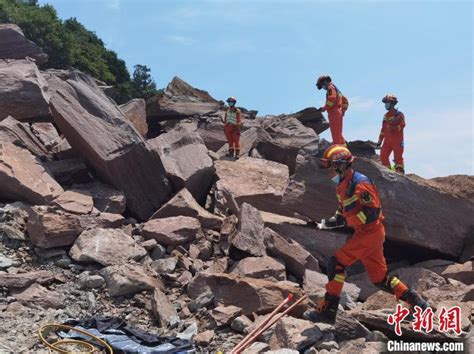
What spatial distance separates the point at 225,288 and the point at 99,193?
304 centimetres

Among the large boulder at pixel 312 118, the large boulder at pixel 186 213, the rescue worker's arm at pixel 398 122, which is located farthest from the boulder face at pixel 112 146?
the large boulder at pixel 312 118

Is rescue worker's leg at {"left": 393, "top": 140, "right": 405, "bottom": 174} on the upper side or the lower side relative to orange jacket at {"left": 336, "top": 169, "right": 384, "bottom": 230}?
upper

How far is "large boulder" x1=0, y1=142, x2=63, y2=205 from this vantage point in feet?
24.9

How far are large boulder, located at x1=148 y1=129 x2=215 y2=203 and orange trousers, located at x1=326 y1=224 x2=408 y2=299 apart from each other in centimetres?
403

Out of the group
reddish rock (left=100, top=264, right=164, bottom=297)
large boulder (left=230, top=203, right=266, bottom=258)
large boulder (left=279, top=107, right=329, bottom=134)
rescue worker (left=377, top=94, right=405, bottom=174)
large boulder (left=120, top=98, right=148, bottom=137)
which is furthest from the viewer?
large boulder (left=279, top=107, right=329, bottom=134)

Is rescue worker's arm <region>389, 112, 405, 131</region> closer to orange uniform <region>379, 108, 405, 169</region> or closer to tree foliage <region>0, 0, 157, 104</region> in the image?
orange uniform <region>379, 108, 405, 169</region>

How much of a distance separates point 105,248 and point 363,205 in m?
3.40

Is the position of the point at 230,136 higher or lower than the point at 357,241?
higher

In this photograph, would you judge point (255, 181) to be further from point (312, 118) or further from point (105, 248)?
point (312, 118)

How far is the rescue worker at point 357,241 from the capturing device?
555 cm

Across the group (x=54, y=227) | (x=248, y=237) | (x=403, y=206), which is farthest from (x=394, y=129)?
(x=54, y=227)

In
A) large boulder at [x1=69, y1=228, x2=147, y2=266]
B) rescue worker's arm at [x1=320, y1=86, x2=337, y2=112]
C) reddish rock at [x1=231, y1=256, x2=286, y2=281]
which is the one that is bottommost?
reddish rock at [x1=231, y1=256, x2=286, y2=281]

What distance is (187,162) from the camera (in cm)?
947

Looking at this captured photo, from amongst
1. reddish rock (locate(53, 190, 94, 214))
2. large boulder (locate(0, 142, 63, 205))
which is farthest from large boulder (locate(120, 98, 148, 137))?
reddish rock (locate(53, 190, 94, 214))
